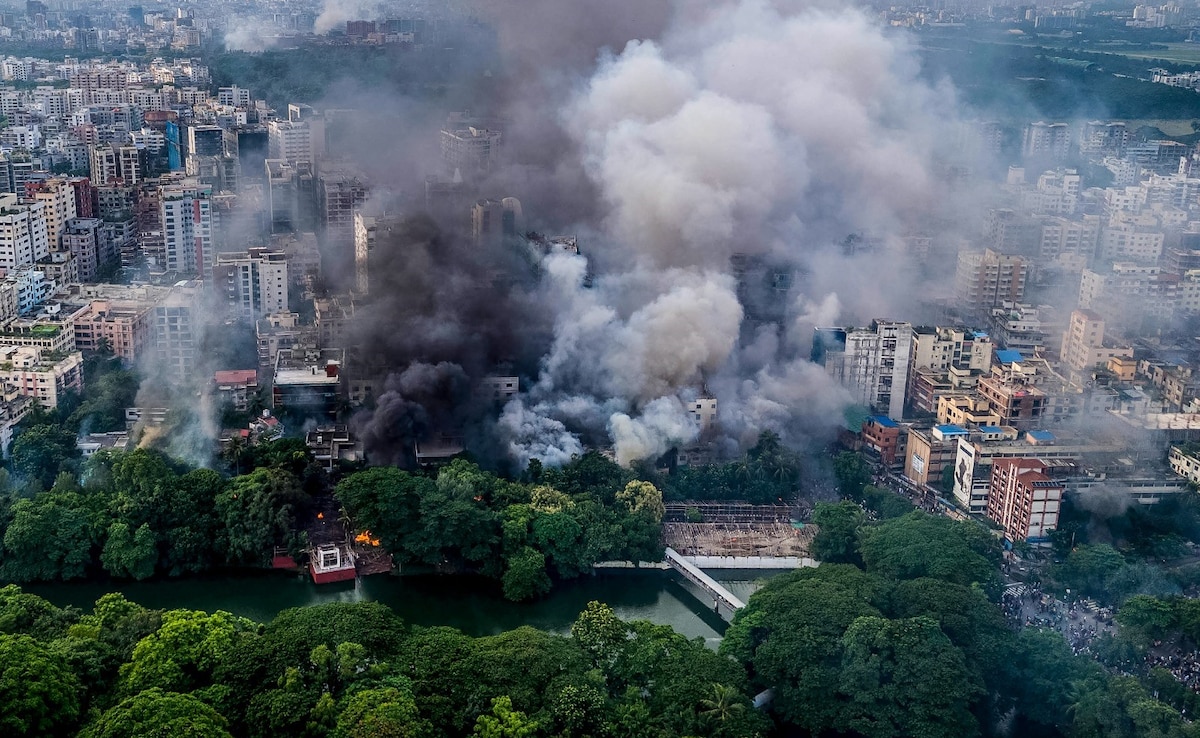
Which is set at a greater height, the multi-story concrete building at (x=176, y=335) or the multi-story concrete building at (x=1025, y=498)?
the multi-story concrete building at (x=176, y=335)

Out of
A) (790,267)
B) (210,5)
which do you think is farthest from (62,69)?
(790,267)

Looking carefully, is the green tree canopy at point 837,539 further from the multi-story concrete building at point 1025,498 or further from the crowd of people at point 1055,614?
the multi-story concrete building at point 1025,498

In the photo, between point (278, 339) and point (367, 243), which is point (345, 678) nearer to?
point (278, 339)

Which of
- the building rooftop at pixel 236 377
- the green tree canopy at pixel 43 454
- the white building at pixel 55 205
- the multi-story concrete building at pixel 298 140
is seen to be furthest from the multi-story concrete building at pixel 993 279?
the white building at pixel 55 205

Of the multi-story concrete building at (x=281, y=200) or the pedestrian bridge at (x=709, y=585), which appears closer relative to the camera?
the pedestrian bridge at (x=709, y=585)

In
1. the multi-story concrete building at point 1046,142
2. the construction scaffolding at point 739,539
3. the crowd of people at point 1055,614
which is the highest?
the multi-story concrete building at point 1046,142

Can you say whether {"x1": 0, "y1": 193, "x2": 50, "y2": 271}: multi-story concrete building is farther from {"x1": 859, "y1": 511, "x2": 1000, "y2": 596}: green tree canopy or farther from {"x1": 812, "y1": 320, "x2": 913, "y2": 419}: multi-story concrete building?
{"x1": 859, "y1": 511, "x2": 1000, "y2": 596}: green tree canopy
